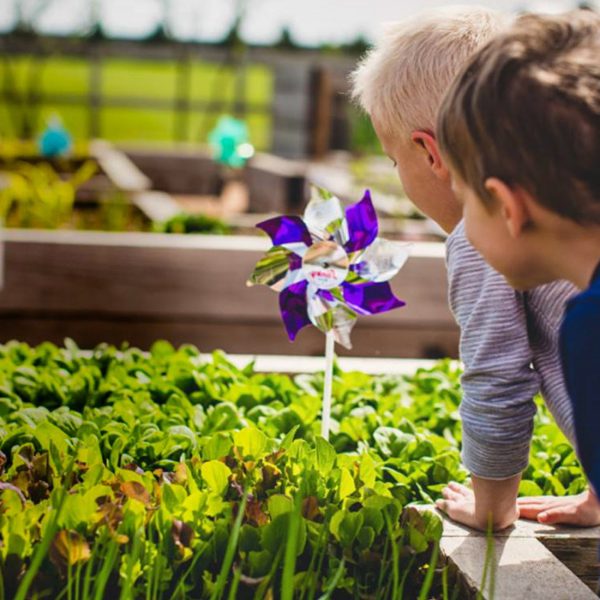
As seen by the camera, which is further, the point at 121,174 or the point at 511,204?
the point at 121,174

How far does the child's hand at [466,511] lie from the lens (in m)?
1.92

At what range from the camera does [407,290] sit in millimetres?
4145

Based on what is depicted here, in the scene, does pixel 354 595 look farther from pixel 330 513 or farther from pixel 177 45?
pixel 177 45

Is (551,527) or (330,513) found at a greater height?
(330,513)

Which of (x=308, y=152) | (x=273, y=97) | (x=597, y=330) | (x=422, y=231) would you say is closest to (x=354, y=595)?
(x=597, y=330)

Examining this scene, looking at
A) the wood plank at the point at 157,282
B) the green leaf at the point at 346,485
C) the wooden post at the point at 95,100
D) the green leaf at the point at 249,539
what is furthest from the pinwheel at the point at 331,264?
the wooden post at the point at 95,100

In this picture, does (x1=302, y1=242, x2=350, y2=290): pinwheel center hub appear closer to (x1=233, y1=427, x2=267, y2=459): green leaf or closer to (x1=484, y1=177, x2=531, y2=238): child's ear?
(x1=233, y1=427, x2=267, y2=459): green leaf

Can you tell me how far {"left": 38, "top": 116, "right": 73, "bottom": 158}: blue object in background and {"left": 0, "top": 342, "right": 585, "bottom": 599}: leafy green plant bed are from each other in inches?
216

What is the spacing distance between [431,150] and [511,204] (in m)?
0.57

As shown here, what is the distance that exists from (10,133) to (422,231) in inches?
477

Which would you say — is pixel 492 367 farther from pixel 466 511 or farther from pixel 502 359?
pixel 466 511

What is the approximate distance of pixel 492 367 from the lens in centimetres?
183

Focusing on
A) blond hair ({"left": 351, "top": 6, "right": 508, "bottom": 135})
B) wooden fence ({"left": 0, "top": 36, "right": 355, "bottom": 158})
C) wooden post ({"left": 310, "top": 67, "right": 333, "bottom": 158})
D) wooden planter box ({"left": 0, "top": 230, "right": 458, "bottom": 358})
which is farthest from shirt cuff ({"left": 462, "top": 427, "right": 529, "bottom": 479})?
wooden fence ({"left": 0, "top": 36, "right": 355, "bottom": 158})

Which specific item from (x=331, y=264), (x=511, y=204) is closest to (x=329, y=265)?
(x=331, y=264)
